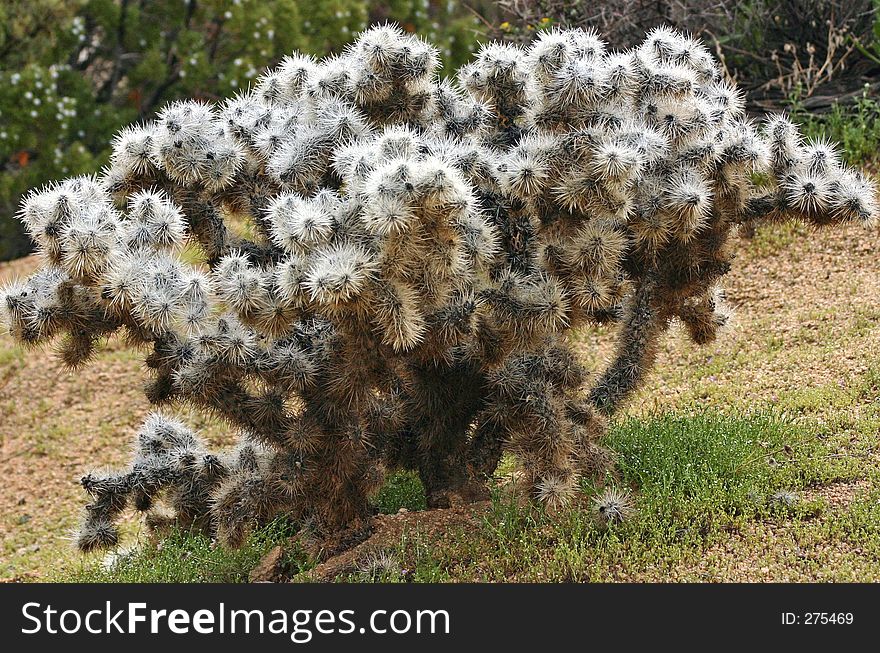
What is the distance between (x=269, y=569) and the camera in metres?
4.86

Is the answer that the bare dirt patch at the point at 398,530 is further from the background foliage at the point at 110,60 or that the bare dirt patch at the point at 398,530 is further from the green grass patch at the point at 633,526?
the background foliage at the point at 110,60

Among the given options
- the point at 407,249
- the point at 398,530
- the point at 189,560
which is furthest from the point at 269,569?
the point at 407,249

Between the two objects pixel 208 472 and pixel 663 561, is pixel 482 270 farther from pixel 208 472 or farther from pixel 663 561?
pixel 208 472

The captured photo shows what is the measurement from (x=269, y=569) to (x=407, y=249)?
185cm

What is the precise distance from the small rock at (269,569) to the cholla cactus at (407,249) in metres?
0.23

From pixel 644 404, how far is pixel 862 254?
236 centimetres

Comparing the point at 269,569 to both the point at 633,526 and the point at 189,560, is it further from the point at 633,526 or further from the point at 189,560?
the point at 633,526

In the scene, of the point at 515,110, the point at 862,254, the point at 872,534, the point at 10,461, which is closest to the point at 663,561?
the point at 872,534

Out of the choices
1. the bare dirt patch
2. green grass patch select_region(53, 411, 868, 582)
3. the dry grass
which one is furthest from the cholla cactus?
the dry grass

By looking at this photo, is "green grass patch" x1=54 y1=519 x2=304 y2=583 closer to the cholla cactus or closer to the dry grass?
the cholla cactus

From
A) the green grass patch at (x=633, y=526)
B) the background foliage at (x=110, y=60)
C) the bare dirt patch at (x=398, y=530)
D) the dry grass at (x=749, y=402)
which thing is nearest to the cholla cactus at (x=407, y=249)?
the bare dirt patch at (x=398, y=530)

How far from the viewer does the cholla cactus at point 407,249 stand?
13.0 feet

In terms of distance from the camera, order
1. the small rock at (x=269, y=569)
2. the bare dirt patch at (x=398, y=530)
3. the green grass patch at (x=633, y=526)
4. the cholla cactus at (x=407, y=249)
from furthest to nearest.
Result: the small rock at (x=269, y=569) → the bare dirt patch at (x=398, y=530) → the green grass patch at (x=633, y=526) → the cholla cactus at (x=407, y=249)

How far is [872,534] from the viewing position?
15.0 ft
